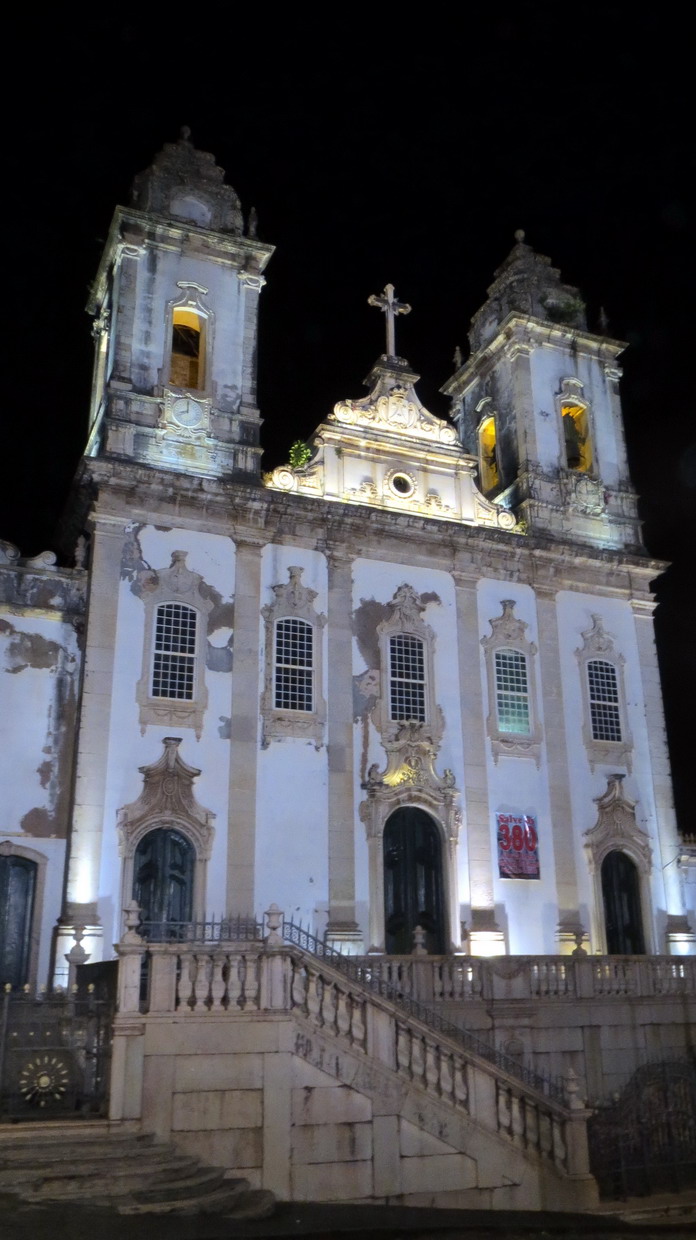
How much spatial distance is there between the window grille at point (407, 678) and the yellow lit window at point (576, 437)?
24.0 feet

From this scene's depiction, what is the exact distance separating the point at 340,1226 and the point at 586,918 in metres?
12.5

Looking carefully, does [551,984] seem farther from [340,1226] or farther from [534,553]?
[534,553]

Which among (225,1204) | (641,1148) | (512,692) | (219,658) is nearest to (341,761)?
(219,658)

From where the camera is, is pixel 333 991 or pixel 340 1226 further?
pixel 333 991

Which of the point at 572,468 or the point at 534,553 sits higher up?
the point at 572,468

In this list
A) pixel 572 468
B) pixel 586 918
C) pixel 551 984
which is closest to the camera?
pixel 551 984

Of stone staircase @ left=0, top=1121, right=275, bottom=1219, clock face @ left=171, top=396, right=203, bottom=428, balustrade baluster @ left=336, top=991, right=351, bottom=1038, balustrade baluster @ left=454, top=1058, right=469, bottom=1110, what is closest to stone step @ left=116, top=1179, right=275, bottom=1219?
stone staircase @ left=0, top=1121, right=275, bottom=1219

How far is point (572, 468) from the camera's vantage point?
25969 mm

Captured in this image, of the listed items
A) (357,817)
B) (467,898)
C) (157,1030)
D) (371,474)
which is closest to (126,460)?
(371,474)

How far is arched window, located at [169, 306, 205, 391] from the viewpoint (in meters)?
22.7

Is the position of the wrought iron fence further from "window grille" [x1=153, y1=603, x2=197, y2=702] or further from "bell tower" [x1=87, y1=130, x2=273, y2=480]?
"bell tower" [x1=87, y1=130, x2=273, y2=480]

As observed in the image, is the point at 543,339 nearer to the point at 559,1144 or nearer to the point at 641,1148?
the point at 641,1148

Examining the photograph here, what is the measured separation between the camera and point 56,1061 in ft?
36.3

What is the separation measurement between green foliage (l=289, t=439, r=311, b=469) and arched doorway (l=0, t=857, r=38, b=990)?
10586mm
